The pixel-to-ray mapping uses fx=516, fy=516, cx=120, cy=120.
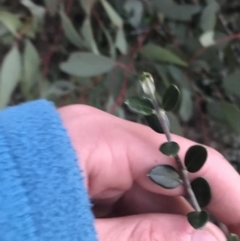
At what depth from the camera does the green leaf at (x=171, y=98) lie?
0.41 m

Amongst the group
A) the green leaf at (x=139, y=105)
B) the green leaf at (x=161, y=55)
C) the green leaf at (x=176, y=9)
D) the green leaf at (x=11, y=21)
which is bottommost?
the green leaf at (x=11, y=21)

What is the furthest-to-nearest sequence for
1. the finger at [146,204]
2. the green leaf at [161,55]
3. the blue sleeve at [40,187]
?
1. the green leaf at [161,55]
2. the finger at [146,204]
3. the blue sleeve at [40,187]

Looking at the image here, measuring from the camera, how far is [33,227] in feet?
1.21

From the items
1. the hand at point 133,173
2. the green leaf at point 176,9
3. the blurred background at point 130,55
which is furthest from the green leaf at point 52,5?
the hand at point 133,173

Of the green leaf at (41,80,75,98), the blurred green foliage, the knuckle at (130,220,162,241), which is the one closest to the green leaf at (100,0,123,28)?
the blurred green foliage

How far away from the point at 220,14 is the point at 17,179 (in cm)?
48

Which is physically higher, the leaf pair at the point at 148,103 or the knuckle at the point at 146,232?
the leaf pair at the point at 148,103

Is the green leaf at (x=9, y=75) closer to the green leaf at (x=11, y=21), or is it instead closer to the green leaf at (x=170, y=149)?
the green leaf at (x=11, y=21)

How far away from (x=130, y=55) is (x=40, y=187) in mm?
350

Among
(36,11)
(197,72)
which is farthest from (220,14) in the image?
(36,11)

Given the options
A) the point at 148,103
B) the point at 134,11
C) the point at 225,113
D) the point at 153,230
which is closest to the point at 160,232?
the point at 153,230

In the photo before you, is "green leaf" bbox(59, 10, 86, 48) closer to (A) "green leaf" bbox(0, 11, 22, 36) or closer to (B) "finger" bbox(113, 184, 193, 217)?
(A) "green leaf" bbox(0, 11, 22, 36)

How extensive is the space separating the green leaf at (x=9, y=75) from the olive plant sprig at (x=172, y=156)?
0.29m

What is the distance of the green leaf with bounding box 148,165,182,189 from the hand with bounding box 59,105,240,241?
0.08ft
